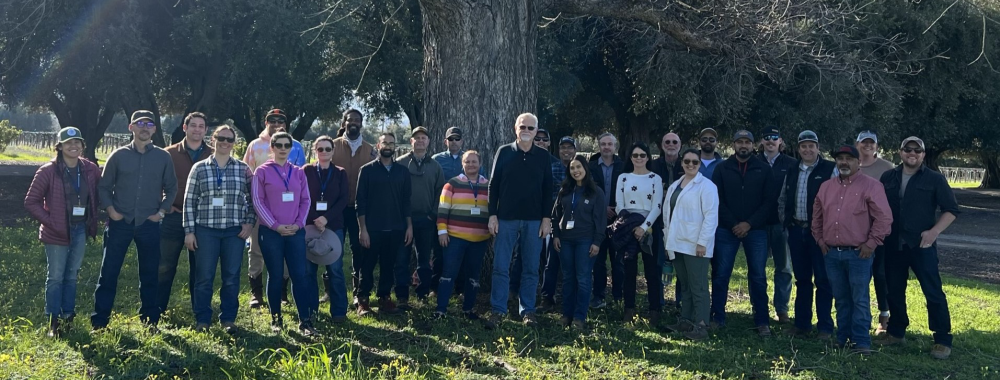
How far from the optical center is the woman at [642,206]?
6.88 meters

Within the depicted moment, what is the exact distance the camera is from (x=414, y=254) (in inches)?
334

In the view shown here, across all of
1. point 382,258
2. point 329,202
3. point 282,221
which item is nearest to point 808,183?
point 382,258

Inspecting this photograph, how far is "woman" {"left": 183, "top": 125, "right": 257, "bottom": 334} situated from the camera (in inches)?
241

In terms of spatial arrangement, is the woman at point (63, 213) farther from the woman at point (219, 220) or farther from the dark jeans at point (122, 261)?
the woman at point (219, 220)

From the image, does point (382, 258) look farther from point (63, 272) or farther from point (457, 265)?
point (63, 272)

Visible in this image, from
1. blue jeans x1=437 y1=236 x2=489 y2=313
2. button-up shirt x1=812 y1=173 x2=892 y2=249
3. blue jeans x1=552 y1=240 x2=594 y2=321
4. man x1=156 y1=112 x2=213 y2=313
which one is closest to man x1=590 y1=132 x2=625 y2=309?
blue jeans x1=552 y1=240 x2=594 y2=321

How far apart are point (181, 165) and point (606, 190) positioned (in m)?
3.93

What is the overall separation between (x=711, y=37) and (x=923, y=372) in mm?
4450

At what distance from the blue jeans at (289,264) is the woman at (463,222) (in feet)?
3.98

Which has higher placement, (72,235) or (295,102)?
(295,102)

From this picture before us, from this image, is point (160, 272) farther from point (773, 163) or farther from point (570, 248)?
point (773, 163)

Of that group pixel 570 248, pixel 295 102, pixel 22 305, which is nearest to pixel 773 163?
pixel 570 248

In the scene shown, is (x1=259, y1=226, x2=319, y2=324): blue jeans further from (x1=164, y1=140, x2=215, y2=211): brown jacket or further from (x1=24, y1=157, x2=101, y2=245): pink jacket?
(x1=24, y1=157, x2=101, y2=245): pink jacket

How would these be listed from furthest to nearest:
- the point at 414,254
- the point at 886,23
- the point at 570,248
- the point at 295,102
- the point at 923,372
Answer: the point at 295,102, the point at 886,23, the point at 414,254, the point at 570,248, the point at 923,372
